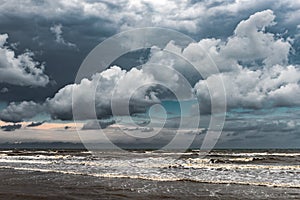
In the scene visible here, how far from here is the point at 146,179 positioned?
26047mm

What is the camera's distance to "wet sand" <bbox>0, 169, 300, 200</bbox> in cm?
1822

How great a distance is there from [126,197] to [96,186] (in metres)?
4.70

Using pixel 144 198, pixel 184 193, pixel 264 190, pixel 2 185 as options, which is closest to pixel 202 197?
pixel 184 193

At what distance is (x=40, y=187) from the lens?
71.7 ft

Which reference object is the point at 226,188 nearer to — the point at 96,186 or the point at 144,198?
the point at 144,198

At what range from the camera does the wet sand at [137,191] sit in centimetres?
1822

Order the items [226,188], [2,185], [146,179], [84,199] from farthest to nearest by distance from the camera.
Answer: [146,179]
[2,185]
[226,188]
[84,199]

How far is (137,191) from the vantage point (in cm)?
2011

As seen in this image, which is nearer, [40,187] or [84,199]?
[84,199]

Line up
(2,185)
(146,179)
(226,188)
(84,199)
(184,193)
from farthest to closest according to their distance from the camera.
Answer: (146,179), (2,185), (226,188), (184,193), (84,199)

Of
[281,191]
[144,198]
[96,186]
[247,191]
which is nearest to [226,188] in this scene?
[247,191]

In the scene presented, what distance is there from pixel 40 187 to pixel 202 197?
405 inches

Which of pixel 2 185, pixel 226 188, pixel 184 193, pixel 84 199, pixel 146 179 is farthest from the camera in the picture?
pixel 146 179

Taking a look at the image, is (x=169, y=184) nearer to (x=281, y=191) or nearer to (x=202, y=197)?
(x=202, y=197)
